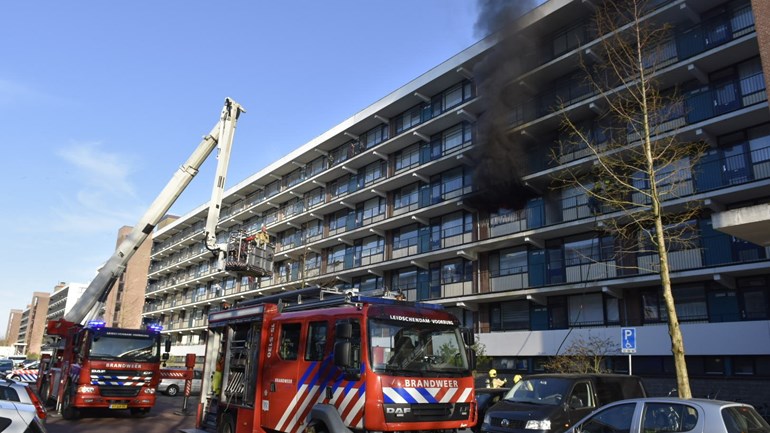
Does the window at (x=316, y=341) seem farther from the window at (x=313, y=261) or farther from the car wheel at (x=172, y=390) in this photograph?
the window at (x=313, y=261)

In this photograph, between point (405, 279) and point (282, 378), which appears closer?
point (282, 378)

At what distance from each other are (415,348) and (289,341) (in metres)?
2.43

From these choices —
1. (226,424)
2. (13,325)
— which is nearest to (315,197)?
(226,424)

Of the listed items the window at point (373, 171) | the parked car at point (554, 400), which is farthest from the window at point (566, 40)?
the parked car at point (554, 400)

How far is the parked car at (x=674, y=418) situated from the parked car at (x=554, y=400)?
232 centimetres

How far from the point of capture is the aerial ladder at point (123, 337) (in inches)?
627

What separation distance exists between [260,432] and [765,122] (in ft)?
67.7

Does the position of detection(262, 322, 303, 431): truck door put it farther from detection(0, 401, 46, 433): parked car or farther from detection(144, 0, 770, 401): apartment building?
detection(144, 0, 770, 401): apartment building

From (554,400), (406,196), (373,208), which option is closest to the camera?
(554,400)

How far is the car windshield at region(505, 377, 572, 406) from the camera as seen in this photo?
1069 cm

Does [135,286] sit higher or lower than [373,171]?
lower

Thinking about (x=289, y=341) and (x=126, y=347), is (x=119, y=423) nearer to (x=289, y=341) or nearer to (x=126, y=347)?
(x=126, y=347)

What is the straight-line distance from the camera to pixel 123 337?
55.3ft

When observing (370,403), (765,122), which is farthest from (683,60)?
(370,403)
